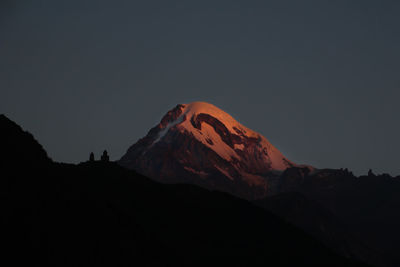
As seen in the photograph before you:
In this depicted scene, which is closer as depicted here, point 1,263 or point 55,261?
point 1,263

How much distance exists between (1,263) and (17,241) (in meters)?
12.5

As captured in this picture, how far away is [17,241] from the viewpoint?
198 m

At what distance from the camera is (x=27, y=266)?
190 m

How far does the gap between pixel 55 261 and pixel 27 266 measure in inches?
394

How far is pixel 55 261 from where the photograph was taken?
650 ft

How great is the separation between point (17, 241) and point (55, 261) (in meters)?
11.3

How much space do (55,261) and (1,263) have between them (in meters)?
16.4
